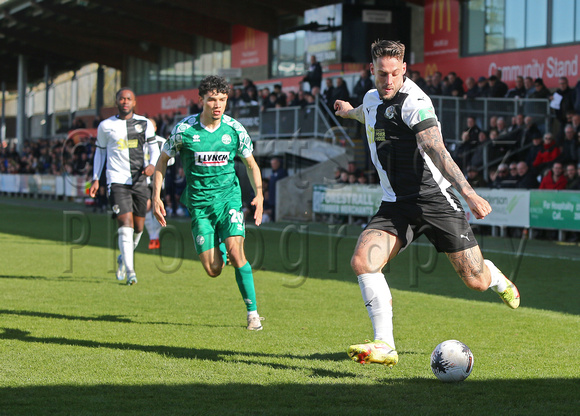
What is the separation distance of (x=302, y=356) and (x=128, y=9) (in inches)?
1431

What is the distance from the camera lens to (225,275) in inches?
464

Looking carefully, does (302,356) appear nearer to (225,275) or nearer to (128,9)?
(225,275)

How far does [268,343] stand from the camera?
263 inches

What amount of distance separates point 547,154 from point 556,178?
1.15m

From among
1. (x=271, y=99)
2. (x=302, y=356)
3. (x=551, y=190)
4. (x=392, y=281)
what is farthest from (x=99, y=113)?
(x=302, y=356)

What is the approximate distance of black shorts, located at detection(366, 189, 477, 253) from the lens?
5.80 metres

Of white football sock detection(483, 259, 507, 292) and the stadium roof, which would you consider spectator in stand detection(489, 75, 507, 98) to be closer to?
the stadium roof

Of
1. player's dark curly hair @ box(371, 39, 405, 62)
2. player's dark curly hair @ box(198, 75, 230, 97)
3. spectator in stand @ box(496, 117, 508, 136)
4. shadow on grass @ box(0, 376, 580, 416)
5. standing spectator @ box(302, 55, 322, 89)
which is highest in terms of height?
standing spectator @ box(302, 55, 322, 89)

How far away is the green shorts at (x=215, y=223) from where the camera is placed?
24.1 feet

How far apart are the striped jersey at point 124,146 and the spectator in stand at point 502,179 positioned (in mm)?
9652

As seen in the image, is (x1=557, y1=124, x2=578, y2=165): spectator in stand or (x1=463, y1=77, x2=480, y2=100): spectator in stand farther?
(x1=463, y1=77, x2=480, y2=100): spectator in stand

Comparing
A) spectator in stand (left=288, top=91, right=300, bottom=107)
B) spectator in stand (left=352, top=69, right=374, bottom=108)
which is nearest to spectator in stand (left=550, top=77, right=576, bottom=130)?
spectator in stand (left=352, top=69, right=374, bottom=108)

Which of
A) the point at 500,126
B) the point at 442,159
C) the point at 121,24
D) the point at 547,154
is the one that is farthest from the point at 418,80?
the point at 121,24

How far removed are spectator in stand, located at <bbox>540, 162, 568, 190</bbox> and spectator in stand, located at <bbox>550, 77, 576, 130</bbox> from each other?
1.90 metres
